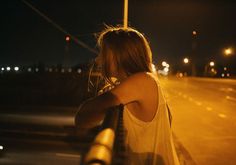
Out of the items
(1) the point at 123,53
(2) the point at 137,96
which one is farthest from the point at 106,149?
(1) the point at 123,53

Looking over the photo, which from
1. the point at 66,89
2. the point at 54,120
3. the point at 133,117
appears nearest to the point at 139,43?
the point at 133,117

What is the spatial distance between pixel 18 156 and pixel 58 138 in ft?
11.5

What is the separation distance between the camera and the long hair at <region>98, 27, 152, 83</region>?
2.14 meters

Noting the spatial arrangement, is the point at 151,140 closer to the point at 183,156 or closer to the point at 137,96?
the point at 137,96

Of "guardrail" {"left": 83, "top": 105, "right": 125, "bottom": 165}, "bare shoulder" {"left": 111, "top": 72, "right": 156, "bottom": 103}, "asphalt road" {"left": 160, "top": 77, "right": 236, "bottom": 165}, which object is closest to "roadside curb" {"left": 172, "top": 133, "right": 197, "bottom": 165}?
"asphalt road" {"left": 160, "top": 77, "right": 236, "bottom": 165}

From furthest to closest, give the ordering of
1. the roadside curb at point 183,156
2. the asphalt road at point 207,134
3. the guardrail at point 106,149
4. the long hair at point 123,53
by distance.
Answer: the asphalt road at point 207,134, the roadside curb at point 183,156, the long hair at point 123,53, the guardrail at point 106,149

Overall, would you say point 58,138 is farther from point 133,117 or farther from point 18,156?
point 133,117

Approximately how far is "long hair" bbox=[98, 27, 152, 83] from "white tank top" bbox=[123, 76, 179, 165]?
16cm

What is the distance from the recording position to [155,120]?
2064 millimetres

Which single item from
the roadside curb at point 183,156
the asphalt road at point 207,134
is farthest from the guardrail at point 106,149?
the asphalt road at point 207,134

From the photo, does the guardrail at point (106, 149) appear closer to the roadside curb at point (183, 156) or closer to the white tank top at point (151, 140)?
the white tank top at point (151, 140)

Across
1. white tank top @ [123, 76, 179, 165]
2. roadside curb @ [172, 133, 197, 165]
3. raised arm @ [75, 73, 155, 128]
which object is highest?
raised arm @ [75, 73, 155, 128]

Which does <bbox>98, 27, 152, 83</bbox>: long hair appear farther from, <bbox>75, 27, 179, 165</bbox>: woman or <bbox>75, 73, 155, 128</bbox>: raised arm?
<bbox>75, 73, 155, 128</bbox>: raised arm

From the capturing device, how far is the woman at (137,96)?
2000 mm
